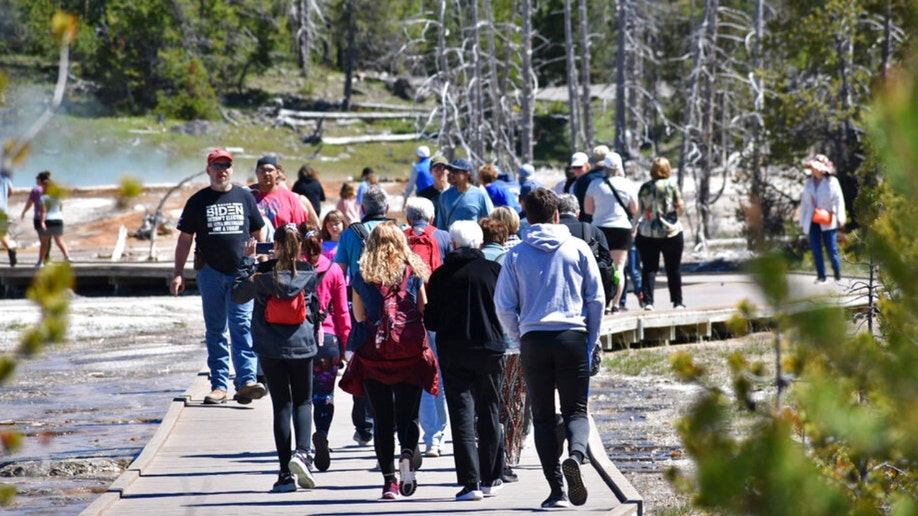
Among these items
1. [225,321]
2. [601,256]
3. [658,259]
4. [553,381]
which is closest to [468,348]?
[553,381]

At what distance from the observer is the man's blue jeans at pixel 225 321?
442 inches

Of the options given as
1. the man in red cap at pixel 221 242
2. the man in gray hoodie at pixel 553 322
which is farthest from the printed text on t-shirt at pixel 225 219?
the man in gray hoodie at pixel 553 322

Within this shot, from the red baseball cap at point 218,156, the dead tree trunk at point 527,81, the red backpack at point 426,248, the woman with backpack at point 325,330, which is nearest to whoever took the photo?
the woman with backpack at point 325,330

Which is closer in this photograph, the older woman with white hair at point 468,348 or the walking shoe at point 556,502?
the walking shoe at point 556,502

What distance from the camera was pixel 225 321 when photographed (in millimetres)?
11484

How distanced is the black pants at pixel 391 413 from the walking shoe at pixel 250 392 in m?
3.43

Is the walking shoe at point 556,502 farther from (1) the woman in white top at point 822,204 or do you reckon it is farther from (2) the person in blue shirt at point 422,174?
(1) the woman in white top at point 822,204

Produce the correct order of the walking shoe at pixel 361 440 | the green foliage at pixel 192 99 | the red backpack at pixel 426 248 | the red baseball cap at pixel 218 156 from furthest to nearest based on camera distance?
the green foliage at pixel 192 99, the red baseball cap at pixel 218 156, the walking shoe at pixel 361 440, the red backpack at pixel 426 248

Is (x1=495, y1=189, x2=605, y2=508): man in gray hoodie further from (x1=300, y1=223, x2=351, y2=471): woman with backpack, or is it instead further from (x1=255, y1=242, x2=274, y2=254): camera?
(x1=255, y1=242, x2=274, y2=254): camera

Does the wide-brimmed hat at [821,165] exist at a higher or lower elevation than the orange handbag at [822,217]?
higher

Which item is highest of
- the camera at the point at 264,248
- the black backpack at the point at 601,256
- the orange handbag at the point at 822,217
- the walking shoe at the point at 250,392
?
the camera at the point at 264,248

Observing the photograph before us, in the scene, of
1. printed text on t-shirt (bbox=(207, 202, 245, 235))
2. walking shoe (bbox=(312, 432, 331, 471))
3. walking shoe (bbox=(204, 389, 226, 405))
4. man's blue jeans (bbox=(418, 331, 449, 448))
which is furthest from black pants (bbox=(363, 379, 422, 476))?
walking shoe (bbox=(204, 389, 226, 405))

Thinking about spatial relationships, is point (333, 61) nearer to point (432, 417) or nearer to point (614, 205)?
point (614, 205)

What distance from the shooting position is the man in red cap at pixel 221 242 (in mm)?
11102
